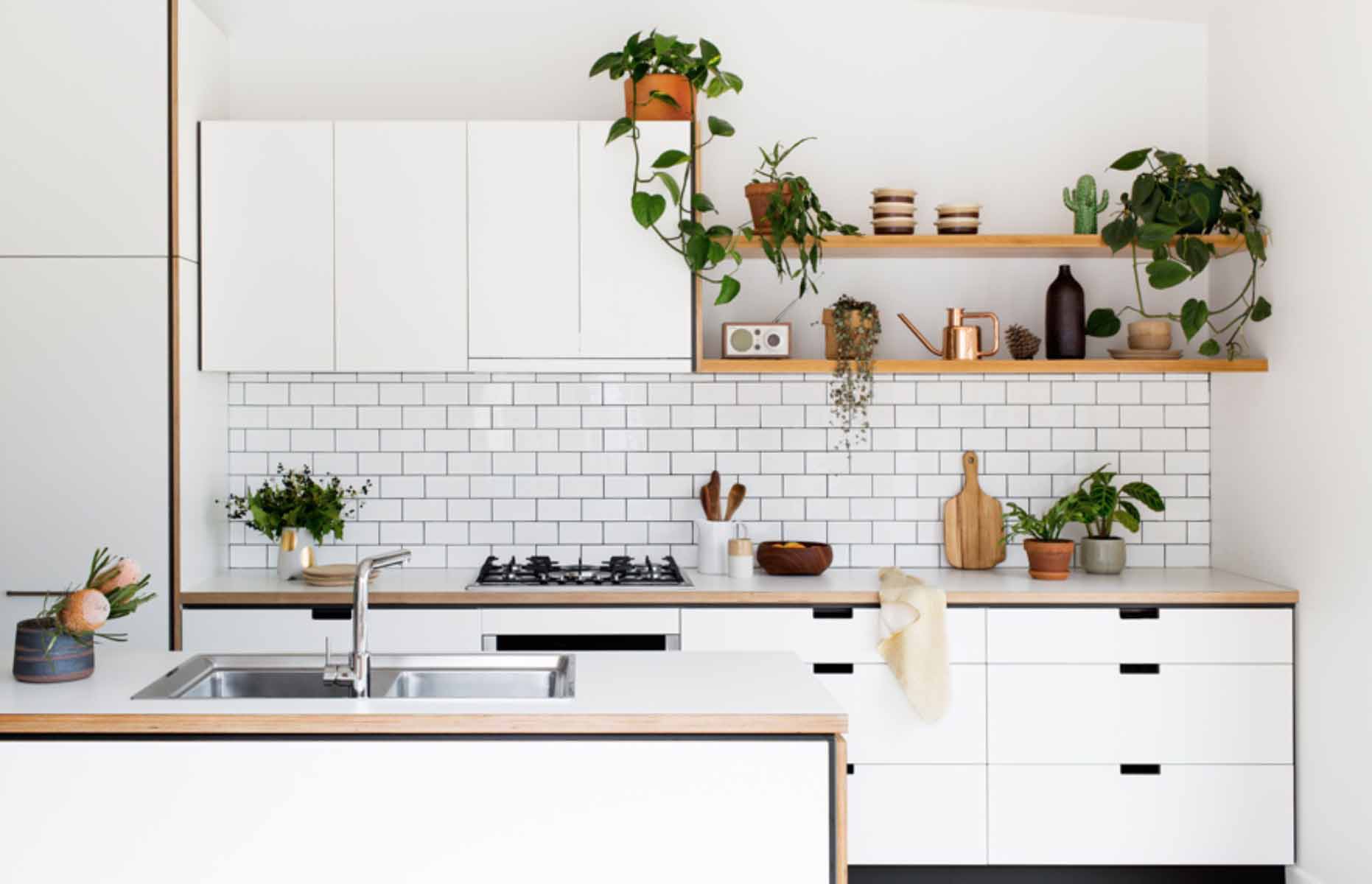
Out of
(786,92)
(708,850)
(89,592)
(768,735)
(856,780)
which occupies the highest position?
(786,92)

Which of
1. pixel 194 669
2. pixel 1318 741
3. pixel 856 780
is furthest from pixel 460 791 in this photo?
pixel 1318 741

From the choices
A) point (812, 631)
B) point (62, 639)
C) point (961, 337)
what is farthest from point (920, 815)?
point (62, 639)

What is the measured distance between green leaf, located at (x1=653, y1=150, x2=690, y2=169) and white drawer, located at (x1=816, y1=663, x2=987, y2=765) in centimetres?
176

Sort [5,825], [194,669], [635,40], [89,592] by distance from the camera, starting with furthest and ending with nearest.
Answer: [635,40], [194,669], [89,592], [5,825]

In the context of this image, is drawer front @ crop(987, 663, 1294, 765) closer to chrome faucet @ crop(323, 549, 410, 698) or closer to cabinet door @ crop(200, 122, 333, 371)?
chrome faucet @ crop(323, 549, 410, 698)

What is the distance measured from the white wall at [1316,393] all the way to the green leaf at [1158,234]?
13.8 inches

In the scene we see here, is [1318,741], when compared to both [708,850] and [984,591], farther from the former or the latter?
[708,850]

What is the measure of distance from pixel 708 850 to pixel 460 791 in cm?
50

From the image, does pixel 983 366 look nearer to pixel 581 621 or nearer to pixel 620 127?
pixel 620 127

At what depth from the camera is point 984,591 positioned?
395 cm

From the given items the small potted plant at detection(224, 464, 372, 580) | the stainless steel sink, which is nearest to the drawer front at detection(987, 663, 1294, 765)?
the stainless steel sink

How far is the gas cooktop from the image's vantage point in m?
4.07

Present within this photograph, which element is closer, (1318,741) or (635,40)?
(1318,741)

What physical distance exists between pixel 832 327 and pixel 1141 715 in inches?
65.4
